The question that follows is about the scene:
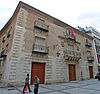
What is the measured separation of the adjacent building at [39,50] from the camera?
9.17 m

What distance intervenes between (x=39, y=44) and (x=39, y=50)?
0.86 meters

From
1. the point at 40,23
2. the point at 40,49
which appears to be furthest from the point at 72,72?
the point at 40,23

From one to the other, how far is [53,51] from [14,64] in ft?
18.4

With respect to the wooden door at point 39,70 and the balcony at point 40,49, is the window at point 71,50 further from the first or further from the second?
the wooden door at point 39,70

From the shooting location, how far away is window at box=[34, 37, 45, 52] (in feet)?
35.9

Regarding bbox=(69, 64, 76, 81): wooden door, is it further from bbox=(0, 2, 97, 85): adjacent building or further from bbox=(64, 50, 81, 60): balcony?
bbox=(64, 50, 81, 60): balcony

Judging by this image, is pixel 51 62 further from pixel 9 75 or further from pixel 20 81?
pixel 9 75

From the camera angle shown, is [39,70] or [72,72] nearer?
[39,70]

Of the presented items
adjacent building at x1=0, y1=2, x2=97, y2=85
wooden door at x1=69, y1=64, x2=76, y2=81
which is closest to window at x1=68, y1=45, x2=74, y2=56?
adjacent building at x1=0, y1=2, x2=97, y2=85

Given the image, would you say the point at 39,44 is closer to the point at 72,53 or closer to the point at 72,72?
the point at 72,53

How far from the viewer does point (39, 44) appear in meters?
11.3

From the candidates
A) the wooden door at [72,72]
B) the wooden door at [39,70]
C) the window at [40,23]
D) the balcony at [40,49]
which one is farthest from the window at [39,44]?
the wooden door at [72,72]

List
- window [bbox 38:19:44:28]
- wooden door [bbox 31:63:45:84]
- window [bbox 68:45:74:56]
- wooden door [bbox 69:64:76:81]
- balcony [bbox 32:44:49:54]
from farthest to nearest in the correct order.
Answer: window [bbox 68:45:74:56] → wooden door [bbox 69:64:76:81] → window [bbox 38:19:44:28] → balcony [bbox 32:44:49:54] → wooden door [bbox 31:63:45:84]

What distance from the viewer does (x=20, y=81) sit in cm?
862
